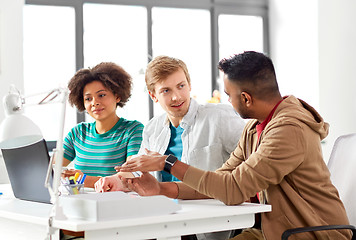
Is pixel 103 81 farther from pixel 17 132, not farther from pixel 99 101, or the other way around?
pixel 17 132

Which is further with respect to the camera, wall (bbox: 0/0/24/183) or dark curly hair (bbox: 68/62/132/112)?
wall (bbox: 0/0/24/183)

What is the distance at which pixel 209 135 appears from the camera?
7.63 feet

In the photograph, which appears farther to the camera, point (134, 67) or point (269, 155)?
point (134, 67)

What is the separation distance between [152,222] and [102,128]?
1392 millimetres

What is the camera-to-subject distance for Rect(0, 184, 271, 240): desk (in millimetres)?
1424

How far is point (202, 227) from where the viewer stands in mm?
1587

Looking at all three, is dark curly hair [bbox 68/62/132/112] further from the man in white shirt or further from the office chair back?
the office chair back

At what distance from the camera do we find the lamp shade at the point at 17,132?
4.93ft

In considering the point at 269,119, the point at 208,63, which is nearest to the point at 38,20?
the point at 208,63

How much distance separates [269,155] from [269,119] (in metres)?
0.21

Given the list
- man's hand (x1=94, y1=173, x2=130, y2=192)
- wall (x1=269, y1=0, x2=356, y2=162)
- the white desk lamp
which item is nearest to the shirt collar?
man's hand (x1=94, y1=173, x2=130, y2=192)

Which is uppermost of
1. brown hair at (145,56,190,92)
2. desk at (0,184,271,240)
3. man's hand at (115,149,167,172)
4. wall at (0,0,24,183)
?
wall at (0,0,24,183)

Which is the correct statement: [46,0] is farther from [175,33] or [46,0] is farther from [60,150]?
[60,150]

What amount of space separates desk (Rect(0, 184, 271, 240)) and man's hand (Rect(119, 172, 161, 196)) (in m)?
0.12
